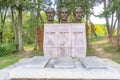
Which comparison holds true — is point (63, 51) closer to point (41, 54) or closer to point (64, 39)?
point (64, 39)

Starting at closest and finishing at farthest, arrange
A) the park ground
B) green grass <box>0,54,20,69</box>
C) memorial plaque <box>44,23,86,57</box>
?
memorial plaque <box>44,23,86,57</box>
green grass <box>0,54,20,69</box>
the park ground

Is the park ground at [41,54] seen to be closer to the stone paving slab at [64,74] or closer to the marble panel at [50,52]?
the marble panel at [50,52]

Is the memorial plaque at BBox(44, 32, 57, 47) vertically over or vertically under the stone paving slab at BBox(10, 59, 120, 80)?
over

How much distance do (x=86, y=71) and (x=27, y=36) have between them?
808 inches

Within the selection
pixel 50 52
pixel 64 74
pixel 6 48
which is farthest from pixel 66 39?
pixel 6 48

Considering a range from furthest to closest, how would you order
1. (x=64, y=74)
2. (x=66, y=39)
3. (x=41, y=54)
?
1. (x=41, y=54)
2. (x=66, y=39)
3. (x=64, y=74)

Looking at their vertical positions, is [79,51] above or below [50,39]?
below

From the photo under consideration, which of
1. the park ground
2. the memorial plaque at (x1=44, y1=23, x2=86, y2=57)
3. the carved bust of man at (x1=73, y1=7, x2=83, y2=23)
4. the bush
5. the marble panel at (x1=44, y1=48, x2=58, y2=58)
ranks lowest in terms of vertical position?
the park ground

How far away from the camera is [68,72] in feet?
16.7

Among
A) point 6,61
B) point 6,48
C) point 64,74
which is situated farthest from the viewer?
point 6,48

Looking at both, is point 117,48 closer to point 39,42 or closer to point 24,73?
point 39,42

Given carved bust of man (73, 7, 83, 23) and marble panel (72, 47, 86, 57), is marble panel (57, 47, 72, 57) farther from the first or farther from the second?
carved bust of man (73, 7, 83, 23)

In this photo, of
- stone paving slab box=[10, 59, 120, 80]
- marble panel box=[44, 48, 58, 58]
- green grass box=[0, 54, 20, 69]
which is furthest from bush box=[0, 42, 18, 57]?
stone paving slab box=[10, 59, 120, 80]

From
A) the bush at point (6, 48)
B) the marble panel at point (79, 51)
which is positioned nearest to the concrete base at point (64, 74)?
the marble panel at point (79, 51)
